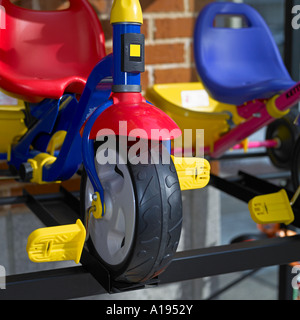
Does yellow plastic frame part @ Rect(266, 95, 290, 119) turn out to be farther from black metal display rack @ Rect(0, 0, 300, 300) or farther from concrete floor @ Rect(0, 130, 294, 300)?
concrete floor @ Rect(0, 130, 294, 300)

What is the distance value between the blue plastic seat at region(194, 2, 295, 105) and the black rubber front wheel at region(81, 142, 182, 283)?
1.88 ft

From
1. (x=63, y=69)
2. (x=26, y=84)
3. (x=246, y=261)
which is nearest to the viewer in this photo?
(x=246, y=261)

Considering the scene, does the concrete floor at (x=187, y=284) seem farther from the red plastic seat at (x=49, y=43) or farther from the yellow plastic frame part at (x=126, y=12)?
the yellow plastic frame part at (x=126, y=12)

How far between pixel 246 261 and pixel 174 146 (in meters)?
0.61

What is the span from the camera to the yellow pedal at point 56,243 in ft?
2.47

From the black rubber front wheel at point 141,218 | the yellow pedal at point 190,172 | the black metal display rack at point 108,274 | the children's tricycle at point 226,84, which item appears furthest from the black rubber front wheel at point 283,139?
the black rubber front wheel at point 141,218

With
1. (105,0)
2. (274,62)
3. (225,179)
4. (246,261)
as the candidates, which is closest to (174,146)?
(225,179)

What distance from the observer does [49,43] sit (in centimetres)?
116

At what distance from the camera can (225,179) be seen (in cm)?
122

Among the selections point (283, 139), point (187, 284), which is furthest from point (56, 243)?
point (187, 284)

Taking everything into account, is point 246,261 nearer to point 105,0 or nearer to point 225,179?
point 225,179

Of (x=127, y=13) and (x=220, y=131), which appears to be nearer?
(x=127, y=13)

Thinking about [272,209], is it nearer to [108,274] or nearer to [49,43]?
[108,274]

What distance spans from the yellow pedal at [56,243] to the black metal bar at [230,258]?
145 mm
